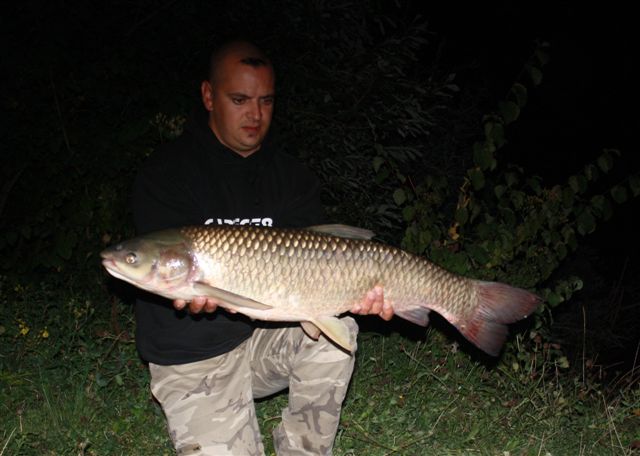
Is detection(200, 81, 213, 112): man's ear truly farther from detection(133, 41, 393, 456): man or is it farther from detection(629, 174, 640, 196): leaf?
detection(629, 174, 640, 196): leaf

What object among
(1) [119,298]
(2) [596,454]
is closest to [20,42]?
(1) [119,298]

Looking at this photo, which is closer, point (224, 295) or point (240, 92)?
point (224, 295)

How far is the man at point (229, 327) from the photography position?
2344mm

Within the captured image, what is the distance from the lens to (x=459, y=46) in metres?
11.5

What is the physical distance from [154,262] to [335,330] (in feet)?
2.16

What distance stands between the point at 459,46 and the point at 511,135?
1799 millimetres

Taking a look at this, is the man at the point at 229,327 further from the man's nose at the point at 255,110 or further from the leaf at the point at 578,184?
the leaf at the point at 578,184

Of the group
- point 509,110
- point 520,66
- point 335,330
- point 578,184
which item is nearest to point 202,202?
point 335,330

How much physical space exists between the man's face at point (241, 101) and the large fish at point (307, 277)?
0.51 meters

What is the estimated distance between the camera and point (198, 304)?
2229mm

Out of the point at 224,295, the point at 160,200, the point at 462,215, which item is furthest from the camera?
the point at 462,215

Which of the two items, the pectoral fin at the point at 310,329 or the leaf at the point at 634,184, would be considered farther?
the leaf at the point at 634,184

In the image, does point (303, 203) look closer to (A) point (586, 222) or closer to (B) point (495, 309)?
(B) point (495, 309)

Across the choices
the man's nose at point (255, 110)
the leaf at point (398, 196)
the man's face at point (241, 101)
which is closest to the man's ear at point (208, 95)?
the man's face at point (241, 101)
